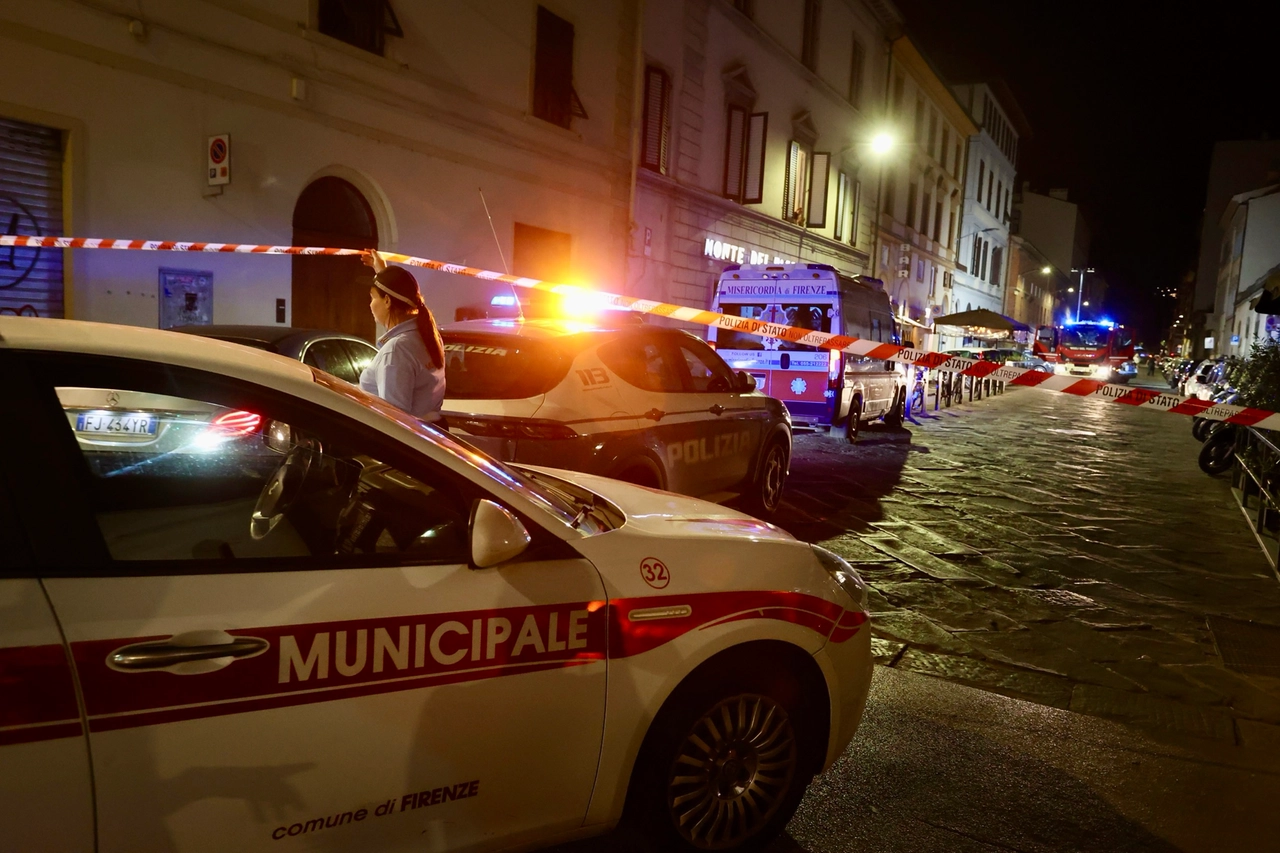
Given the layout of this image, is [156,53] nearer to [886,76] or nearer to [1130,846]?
[1130,846]

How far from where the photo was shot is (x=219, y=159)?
33.1 ft

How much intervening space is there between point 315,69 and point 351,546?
35.0 feet

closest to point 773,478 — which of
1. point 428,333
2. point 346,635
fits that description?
point 428,333

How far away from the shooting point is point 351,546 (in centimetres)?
234

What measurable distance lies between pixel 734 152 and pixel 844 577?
1999 centimetres

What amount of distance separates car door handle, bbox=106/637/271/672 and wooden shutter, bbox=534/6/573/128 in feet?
47.7

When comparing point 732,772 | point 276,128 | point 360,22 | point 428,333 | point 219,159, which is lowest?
point 732,772

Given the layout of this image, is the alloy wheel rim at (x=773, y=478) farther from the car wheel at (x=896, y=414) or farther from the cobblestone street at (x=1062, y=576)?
the car wheel at (x=896, y=414)

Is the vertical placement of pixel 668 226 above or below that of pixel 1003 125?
below

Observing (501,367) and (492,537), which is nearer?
(492,537)

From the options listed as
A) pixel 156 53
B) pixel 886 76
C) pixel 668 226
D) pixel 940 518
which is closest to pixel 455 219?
pixel 156 53

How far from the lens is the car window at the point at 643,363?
18.9ft

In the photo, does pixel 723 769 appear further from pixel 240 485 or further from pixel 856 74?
pixel 856 74

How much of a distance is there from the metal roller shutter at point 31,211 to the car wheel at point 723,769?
889 cm
